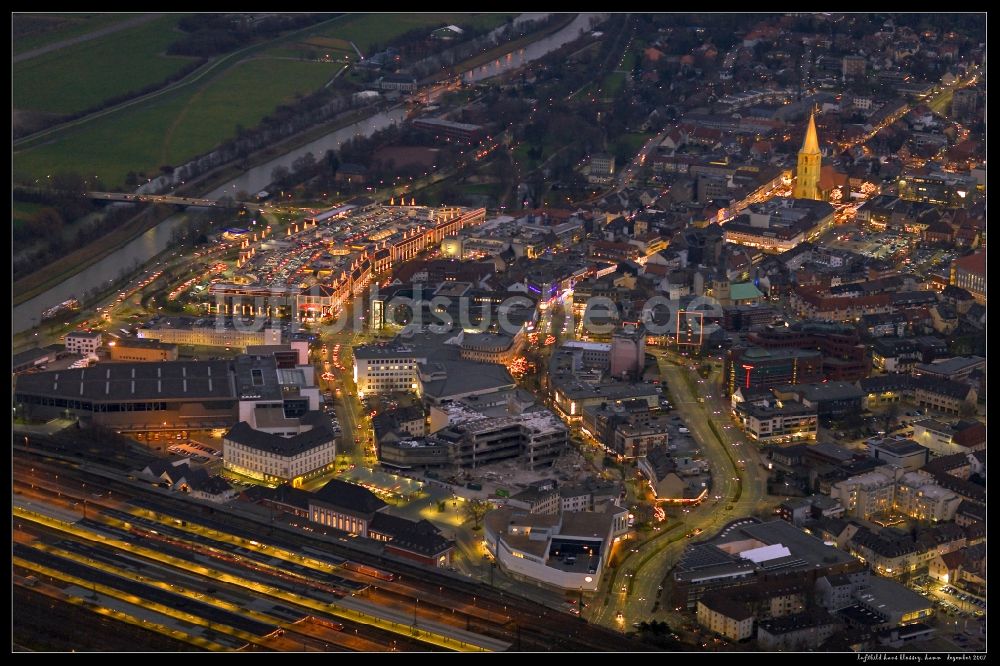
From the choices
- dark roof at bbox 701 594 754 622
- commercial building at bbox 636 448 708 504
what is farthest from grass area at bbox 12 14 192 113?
dark roof at bbox 701 594 754 622

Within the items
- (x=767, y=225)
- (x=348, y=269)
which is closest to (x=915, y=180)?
(x=767, y=225)

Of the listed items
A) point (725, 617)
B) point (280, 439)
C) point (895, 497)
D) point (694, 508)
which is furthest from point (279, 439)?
point (895, 497)

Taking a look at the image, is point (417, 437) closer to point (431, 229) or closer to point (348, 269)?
point (348, 269)

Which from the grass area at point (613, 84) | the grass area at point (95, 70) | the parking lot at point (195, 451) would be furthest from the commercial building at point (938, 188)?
the grass area at point (95, 70)

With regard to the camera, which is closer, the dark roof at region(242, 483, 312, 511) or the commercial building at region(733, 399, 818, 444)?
the dark roof at region(242, 483, 312, 511)

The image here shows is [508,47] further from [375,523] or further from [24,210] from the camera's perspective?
[375,523]

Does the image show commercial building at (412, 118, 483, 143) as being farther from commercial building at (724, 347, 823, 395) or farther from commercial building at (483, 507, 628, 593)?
commercial building at (483, 507, 628, 593)
